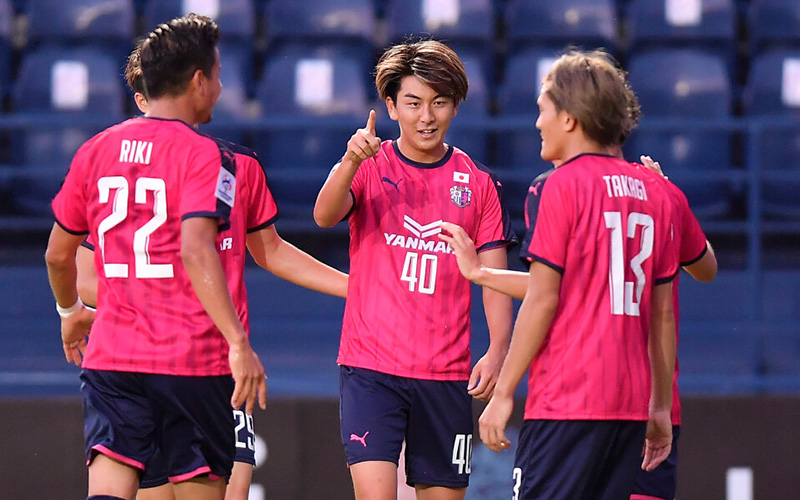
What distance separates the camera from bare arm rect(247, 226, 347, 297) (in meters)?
4.28

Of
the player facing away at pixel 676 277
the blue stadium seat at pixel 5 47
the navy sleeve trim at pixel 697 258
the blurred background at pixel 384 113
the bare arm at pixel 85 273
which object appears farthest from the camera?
the blue stadium seat at pixel 5 47

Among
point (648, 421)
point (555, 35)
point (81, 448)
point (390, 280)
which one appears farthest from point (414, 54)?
point (555, 35)

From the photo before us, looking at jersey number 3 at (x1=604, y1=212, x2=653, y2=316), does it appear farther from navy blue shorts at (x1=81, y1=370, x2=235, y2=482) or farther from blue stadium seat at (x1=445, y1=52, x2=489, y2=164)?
blue stadium seat at (x1=445, y1=52, x2=489, y2=164)

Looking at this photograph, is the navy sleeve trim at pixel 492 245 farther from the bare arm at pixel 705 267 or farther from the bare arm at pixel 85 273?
the bare arm at pixel 85 273

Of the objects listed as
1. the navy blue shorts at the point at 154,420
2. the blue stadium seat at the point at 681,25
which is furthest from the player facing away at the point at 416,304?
the blue stadium seat at the point at 681,25

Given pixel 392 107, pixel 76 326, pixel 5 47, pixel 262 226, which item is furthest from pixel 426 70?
pixel 5 47

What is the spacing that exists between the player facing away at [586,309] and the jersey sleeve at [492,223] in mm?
941

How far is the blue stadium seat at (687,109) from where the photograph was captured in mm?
7766

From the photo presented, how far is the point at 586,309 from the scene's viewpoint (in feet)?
11.1

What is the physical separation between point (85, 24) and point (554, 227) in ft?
18.9

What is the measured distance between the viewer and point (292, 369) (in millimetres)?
6773

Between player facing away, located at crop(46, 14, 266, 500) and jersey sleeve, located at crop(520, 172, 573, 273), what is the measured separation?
93 cm

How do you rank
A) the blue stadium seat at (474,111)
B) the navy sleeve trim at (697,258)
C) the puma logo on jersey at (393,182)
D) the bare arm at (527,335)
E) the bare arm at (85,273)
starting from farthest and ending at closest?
the blue stadium seat at (474,111), the bare arm at (85,273), the puma logo on jersey at (393,182), the navy sleeve trim at (697,258), the bare arm at (527,335)

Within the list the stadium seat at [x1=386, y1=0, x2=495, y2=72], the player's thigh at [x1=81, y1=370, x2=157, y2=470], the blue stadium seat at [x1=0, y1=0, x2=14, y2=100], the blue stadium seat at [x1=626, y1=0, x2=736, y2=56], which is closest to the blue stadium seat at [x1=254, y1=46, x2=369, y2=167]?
the stadium seat at [x1=386, y1=0, x2=495, y2=72]
